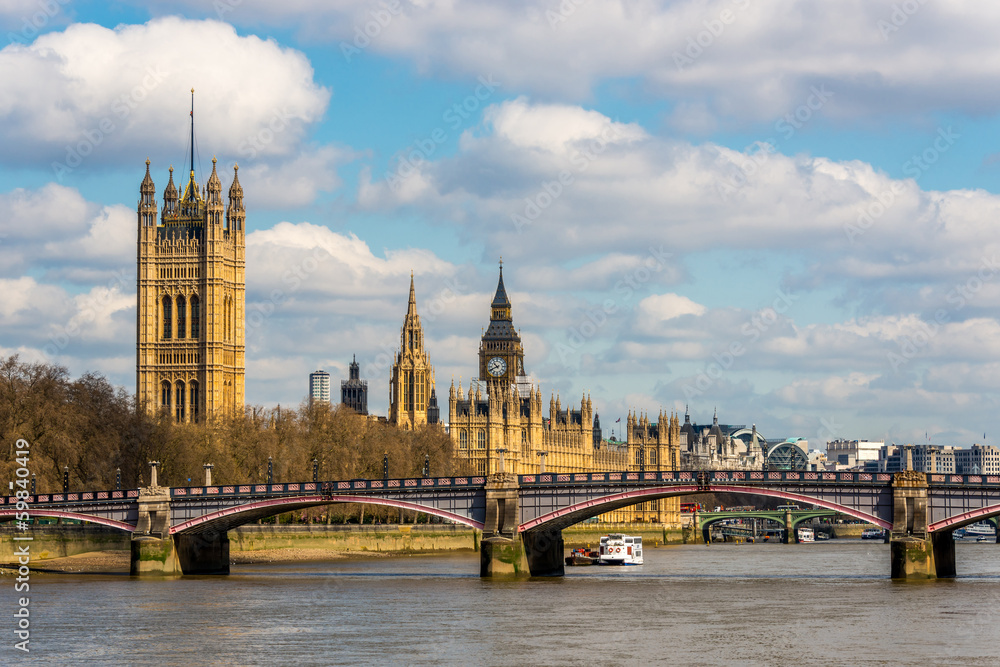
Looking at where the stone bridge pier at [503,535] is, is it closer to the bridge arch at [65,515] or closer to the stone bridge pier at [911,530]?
the stone bridge pier at [911,530]

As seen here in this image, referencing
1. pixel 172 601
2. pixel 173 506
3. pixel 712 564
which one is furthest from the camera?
pixel 712 564

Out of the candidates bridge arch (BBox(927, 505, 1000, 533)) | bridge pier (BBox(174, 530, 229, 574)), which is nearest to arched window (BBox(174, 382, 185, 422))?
bridge pier (BBox(174, 530, 229, 574))

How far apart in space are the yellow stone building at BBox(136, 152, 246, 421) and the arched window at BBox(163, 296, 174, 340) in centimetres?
11

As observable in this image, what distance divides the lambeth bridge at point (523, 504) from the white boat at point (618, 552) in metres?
23.1

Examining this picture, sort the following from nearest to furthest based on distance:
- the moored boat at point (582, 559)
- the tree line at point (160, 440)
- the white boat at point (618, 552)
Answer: the tree line at point (160, 440), the moored boat at point (582, 559), the white boat at point (618, 552)

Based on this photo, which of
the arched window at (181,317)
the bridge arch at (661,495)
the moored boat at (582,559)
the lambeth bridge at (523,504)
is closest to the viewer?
the lambeth bridge at (523,504)

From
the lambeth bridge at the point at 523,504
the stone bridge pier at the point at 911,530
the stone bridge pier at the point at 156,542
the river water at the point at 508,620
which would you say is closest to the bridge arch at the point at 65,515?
the lambeth bridge at the point at 523,504

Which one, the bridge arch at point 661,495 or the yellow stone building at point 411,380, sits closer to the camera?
the bridge arch at point 661,495

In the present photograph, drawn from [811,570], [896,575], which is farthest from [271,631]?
[811,570]

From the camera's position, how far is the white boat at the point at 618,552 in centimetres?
11175

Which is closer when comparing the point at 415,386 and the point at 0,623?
the point at 0,623

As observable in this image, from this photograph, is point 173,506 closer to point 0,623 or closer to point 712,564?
point 0,623

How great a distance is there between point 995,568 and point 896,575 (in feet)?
91.3

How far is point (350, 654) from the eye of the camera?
5006 cm
